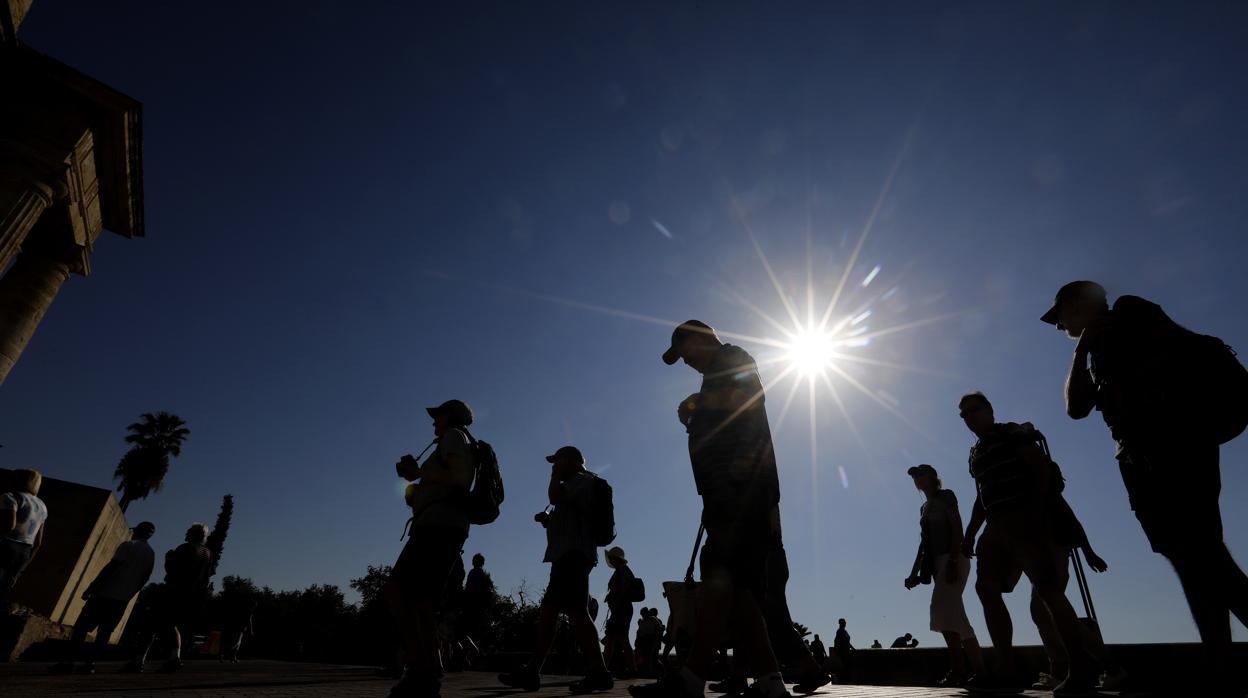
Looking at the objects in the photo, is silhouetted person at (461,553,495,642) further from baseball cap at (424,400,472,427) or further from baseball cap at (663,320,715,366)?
baseball cap at (663,320,715,366)

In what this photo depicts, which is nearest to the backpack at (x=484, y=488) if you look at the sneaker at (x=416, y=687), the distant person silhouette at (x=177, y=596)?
the sneaker at (x=416, y=687)

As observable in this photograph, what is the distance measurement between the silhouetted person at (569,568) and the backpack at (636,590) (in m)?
3.93

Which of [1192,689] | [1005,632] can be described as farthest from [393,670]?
[1192,689]

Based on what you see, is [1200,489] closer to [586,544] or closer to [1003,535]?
[1003,535]

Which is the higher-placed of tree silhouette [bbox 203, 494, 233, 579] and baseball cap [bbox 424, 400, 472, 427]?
tree silhouette [bbox 203, 494, 233, 579]

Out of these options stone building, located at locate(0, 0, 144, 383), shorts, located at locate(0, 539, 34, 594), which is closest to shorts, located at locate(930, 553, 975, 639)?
shorts, located at locate(0, 539, 34, 594)

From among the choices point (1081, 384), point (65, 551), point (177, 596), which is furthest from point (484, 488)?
point (65, 551)

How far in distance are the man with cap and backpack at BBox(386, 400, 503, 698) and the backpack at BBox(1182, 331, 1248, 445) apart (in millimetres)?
3441

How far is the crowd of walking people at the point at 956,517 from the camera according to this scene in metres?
2.44

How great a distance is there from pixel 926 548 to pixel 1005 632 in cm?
173

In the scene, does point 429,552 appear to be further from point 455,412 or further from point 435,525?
point 455,412

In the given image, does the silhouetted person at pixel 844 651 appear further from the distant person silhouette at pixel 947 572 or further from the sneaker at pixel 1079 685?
the sneaker at pixel 1079 685

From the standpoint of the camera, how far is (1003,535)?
159 inches

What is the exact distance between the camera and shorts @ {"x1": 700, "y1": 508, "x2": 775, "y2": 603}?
2801mm
